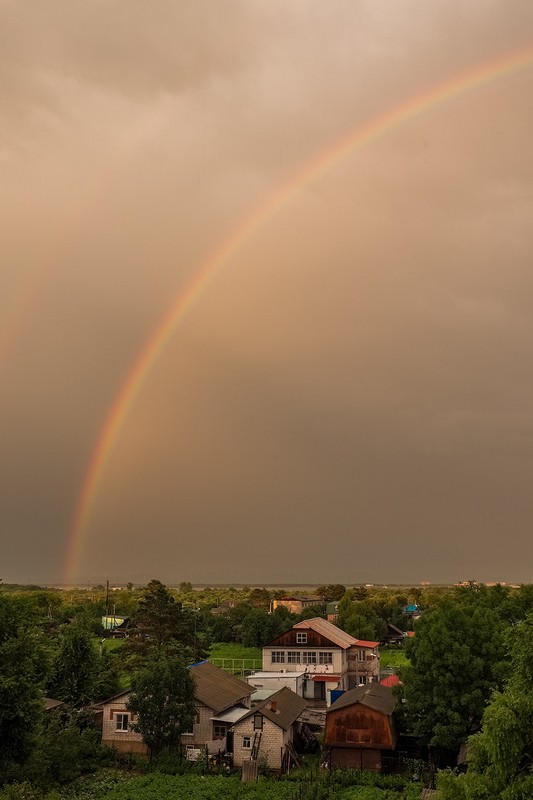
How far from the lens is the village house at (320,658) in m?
53.7

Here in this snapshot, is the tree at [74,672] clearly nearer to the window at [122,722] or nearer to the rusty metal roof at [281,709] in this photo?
the window at [122,722]

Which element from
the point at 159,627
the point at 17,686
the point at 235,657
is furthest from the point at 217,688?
the point at 235,657

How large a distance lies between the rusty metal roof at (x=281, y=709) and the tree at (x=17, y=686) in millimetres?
12110

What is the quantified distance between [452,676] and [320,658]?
81.9 ft

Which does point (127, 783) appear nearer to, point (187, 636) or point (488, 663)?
point (488, 663)

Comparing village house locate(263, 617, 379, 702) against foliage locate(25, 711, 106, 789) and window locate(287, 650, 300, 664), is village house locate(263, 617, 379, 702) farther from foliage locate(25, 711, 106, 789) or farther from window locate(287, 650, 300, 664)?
foliage locate(25, 711, 106, 789)

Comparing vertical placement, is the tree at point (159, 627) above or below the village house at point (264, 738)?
above

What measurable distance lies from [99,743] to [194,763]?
663 cm

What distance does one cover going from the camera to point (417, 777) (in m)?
32.0

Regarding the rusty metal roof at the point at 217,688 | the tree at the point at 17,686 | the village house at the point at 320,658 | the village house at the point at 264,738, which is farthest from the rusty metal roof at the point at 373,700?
the tree at the point at 17,686

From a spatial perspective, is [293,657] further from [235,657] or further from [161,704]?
[161,704]

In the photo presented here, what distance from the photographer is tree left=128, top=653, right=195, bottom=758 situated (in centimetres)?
3447

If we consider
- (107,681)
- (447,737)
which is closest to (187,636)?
(107,681)

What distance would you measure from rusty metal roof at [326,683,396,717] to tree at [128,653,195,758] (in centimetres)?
755
